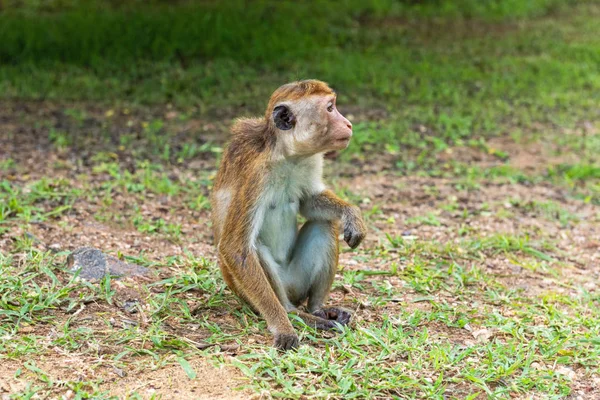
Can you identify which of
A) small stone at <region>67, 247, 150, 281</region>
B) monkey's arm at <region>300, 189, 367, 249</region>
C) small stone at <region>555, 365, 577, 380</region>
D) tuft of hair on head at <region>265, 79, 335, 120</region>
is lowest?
small stone at <region>67, 247, 150, 281</region>

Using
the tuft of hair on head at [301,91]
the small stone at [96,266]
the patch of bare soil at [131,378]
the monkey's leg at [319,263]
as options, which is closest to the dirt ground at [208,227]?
the patch of bare soil at [131,378]

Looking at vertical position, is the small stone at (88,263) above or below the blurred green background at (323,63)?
below

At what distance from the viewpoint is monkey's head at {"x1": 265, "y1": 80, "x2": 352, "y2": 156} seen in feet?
14.4

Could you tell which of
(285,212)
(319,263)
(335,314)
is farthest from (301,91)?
(335,314)

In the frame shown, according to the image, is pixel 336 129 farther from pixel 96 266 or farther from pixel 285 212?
pixel 96 266

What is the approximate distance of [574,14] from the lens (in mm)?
16078

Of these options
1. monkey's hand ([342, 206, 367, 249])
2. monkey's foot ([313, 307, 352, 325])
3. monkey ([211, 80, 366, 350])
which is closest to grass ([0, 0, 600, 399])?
monkey's foot ([313, 307, 352, 325])

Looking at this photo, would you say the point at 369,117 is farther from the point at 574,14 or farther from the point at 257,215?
the point at 574,14

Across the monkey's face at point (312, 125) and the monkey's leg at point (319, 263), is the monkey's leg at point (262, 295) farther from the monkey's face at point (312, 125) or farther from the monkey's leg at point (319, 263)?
the monkey's face at point (312, 125)

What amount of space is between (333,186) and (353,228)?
2.75 meters

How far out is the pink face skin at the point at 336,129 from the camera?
4.37 meters

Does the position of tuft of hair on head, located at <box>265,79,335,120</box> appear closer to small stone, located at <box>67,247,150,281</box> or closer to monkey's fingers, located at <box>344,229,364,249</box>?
monkey's fingers, located at <box>344,229,364,249</box>

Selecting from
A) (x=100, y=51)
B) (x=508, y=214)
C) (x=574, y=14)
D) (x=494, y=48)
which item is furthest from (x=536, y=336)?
(x=574, y=14)

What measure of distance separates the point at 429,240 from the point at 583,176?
254 cm
